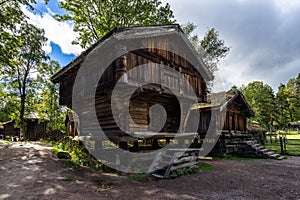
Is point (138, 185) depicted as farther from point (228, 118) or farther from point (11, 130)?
point (11, 130)

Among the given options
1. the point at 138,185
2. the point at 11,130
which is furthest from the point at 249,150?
the point at 11,130

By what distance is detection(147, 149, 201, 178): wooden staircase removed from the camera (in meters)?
8.65

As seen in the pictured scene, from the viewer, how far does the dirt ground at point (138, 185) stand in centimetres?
592

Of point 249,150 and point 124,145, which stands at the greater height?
point 124,145

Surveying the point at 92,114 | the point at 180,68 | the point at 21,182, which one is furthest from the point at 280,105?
the point at 21,182

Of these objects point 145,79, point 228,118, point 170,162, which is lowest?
point 170,162

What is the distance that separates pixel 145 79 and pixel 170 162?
169 inches

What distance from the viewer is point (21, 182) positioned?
6.97 metres

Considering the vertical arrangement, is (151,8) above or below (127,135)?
above

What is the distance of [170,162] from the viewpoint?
8.87 metres

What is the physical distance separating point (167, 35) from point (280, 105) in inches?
2121

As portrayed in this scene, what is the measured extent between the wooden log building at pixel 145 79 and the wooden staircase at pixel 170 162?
4.12 ft

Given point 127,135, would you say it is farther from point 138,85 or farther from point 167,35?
point 167,35

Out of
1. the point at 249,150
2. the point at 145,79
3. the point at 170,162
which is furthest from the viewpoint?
the point at 249,150
